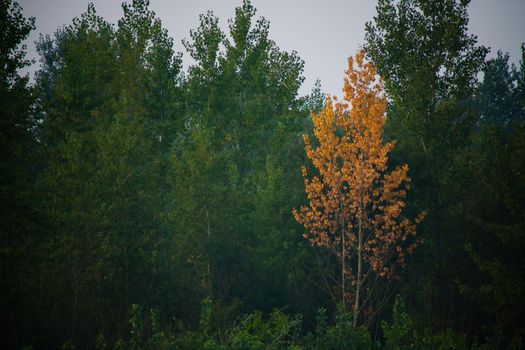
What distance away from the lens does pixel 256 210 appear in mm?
20547

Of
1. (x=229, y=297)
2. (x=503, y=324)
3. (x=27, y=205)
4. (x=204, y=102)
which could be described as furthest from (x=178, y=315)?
(x=204, y=102)

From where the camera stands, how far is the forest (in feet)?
41.5

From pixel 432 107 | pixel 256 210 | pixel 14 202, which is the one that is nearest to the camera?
pixel 14 202

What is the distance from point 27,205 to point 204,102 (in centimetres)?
1591

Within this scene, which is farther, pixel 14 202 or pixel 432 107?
pixel 432 107

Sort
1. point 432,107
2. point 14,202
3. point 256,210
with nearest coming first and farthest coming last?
point 14,202, point 432,107, point 256,210

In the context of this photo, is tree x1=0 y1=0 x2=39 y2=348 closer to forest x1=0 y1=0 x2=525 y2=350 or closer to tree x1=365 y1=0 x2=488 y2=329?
forest x1=0 y1=0 x2=525 y2=350

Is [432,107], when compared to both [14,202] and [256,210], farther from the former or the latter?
[14,202]

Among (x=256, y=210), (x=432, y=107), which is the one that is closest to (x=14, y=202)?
(x=256, y=210)

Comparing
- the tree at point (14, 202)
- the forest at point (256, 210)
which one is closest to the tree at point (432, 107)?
the forest at point (256, 210)

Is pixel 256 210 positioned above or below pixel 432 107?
below

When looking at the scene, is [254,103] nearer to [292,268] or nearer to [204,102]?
[204,102]

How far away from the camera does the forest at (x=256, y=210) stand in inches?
498

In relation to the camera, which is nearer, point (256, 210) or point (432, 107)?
point (432, 107)
